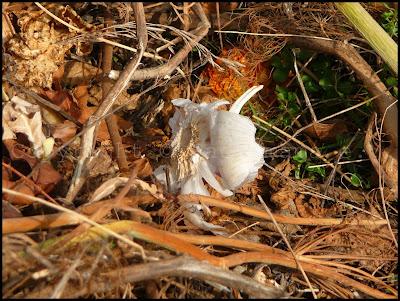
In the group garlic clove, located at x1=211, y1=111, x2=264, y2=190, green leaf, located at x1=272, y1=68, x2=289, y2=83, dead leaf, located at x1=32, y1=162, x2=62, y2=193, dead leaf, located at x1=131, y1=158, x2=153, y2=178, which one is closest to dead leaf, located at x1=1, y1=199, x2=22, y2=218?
dead leaf, located at x1=32, y1=162, x2=62, y2=193

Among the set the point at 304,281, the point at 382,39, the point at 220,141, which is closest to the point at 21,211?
the point at 220,141

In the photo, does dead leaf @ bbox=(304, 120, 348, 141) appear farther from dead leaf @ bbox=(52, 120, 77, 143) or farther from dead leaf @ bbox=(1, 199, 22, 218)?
dead leaf @ bbox=(1, 199, 22, 218)

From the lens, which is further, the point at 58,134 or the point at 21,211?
the point at 58,134

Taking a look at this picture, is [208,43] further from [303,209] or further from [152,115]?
[303,209]

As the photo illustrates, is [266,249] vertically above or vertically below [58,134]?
below

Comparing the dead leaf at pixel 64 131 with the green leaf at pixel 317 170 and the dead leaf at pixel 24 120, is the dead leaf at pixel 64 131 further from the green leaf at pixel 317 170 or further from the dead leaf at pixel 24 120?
the green leaf at pixel 317 170

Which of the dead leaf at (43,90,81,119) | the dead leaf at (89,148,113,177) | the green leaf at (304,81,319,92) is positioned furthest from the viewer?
the green leaf at (304,81,319,92)

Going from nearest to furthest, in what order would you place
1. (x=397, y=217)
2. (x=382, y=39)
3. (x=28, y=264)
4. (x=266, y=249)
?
1. (x=28, y=264)
2. (x=266, y=249)
3. (x=382, y=39)
4. (x=397, y=217)
